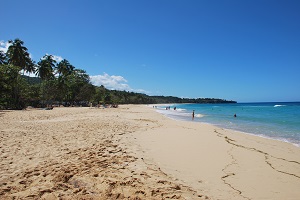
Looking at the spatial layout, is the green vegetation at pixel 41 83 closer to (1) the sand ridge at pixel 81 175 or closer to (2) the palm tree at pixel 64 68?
(2) the palm tree at pixel 64 68

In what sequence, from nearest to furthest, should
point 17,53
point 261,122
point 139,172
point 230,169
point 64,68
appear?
point 139,172
point 230,169
point 261,122
point 17,53
point 64,68

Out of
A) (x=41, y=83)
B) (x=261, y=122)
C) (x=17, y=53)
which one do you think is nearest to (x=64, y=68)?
(x=41, y=83)

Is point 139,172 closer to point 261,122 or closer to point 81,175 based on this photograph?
point 81,175

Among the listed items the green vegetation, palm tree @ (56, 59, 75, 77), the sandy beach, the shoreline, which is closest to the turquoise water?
the shoreline

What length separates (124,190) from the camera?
12.8 ft

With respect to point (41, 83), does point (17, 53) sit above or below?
above

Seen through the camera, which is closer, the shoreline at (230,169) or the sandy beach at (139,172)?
the sandy beach at (139,172)

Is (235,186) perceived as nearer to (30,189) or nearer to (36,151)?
(30,189)

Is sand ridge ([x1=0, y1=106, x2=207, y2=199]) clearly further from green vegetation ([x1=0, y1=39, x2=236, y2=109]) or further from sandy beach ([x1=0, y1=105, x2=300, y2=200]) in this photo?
green vegetation ([x1=0, y1=39, x2=236, y2=109])

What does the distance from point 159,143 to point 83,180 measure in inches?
186

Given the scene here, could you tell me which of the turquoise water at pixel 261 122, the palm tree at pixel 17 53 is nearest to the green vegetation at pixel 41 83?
the palm tree at pixel 17 53

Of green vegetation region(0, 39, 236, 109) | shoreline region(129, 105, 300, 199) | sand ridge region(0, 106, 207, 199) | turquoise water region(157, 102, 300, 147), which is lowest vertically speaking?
turquoise water region(157, 102, 300, 147)

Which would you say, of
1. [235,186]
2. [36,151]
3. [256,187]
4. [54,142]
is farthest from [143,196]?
[54,142]

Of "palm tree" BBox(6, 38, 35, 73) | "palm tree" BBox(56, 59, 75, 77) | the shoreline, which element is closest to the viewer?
the shoreline
